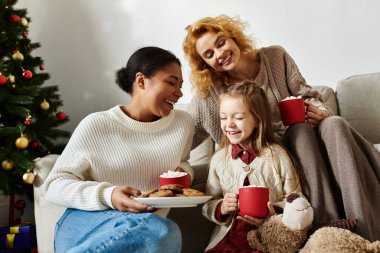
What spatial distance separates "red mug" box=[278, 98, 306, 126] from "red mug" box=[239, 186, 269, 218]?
16.1 inches

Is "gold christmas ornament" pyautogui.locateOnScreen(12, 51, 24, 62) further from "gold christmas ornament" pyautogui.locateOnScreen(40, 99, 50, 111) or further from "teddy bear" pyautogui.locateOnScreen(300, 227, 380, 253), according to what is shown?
"teddy bear" pyautogui.locateOnScreen(300, 227, 380, 253)

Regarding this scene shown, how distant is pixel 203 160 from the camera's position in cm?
237

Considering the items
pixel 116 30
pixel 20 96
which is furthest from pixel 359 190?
pixel 116 30

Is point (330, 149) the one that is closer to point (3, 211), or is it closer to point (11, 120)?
point (11, 120)

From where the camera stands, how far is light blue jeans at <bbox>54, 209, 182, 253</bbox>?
1.17 m

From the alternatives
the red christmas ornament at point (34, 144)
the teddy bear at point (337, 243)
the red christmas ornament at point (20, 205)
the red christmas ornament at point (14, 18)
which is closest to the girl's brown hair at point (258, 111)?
the teddy bear at point (337, 243)

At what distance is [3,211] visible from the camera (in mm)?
2861

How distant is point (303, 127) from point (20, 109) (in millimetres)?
1626

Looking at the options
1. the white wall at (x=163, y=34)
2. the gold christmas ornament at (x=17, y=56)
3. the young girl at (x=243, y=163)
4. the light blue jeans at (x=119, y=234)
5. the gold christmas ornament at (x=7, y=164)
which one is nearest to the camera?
the light blue jeans at (x=119, y=234)

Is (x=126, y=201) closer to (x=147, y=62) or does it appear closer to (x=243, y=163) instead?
(x=243, y=163)

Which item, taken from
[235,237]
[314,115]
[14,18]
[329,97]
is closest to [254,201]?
[235,237]

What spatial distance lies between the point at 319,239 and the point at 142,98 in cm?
85

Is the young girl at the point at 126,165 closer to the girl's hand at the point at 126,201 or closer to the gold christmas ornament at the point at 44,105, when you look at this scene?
the girl's hand at the point at 126,201

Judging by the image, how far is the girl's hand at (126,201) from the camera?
1.28m
